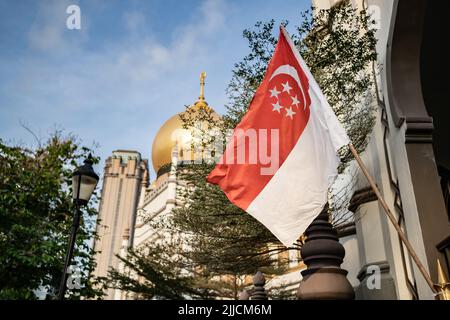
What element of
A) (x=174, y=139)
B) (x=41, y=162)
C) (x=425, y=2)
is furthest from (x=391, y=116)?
(x=174, y=139)

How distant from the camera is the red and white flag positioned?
4184 millimetres

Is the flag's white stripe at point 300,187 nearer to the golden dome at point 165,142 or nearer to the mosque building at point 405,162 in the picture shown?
the mosque building at point 405,162

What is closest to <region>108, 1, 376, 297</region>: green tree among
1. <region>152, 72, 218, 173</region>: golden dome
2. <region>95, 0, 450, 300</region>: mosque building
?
<region>95, 0, 450, 300</region>: mosque building

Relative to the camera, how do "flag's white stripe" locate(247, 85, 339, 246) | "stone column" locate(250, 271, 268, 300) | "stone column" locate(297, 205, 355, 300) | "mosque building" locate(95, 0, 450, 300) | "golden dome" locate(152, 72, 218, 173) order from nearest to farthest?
"stone column" locate(297, 205, 355, 300) → "flag's white stripe" locate(247, 85, 339, 246) → "mosque building" locate(95, 0, 450, 300) → "stone column" locate(250, 271, 268, 300) → "golden dome" locate(152, 72, 218, 173)

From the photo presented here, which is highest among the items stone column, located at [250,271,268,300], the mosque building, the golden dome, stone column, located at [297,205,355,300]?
the golden dome

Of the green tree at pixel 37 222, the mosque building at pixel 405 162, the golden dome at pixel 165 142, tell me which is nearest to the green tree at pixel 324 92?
the mosque building at pixel 405 162

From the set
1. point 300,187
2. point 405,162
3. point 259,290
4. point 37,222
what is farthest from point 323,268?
point 37,222

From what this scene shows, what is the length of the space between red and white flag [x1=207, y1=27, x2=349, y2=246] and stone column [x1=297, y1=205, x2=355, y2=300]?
21 cm

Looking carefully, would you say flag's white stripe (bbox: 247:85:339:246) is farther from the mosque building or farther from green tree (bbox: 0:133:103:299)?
green tree (bbox: 0:133:103:299)

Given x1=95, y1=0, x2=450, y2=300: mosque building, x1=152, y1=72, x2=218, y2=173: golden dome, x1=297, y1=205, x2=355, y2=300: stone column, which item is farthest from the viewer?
x1=152, y1=72, x2=218, y2=173: golden dome

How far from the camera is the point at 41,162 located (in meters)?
11.3

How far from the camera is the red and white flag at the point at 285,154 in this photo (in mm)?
4184

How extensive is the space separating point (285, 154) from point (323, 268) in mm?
1317
